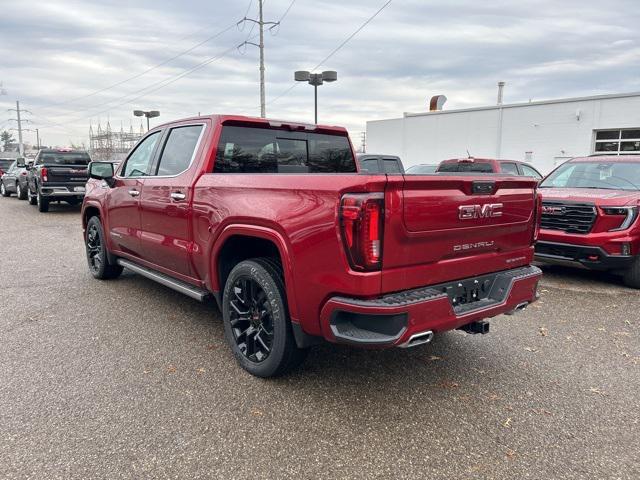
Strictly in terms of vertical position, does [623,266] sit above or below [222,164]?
below

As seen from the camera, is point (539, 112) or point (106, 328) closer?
point (106, 328)

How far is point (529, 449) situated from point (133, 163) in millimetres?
4662

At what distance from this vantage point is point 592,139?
20.1 m

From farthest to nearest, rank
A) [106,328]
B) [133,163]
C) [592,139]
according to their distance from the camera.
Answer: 1. [592,139]
2. [133,163]
3. [106,328]

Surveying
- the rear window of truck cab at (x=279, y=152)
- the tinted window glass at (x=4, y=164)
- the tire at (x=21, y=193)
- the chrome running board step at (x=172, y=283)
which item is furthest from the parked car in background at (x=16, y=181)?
the rear window of truck cab at (x=279, y=152)

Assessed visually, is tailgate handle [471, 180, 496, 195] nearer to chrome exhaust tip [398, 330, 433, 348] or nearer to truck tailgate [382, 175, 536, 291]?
truck tailgate [382, 175, 536, 291]

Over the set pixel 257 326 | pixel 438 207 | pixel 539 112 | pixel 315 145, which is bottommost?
pixel 257 326

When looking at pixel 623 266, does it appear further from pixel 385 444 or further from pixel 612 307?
pixel 385 444

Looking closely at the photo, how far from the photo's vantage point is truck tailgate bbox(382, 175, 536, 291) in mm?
2674

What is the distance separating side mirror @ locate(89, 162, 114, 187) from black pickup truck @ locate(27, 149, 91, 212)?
29.5 feet

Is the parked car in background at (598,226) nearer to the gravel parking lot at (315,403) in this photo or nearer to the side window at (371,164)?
the gravel parking lot at (315,403)

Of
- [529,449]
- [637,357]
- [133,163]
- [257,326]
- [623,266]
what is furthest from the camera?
[623,266]

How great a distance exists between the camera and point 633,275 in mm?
6012

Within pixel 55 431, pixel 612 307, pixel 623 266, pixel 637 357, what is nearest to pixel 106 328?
pixel 55 431
